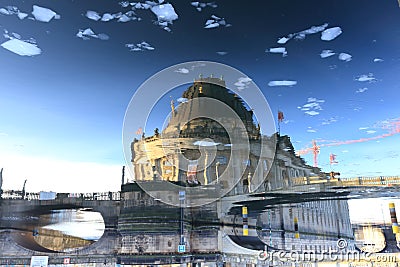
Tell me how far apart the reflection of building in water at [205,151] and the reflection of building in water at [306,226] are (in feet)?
16.0

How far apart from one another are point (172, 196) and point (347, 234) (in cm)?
5465

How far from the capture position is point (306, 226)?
5678 cm

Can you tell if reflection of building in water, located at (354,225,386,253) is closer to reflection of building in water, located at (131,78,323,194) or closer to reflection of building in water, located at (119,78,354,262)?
reflection of building in water, located at (119,78,354,262)

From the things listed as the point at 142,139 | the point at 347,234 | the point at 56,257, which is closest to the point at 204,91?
the point at 142,139

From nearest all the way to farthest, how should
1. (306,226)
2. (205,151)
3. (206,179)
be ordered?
(206,179)
(205,151)
(306,226)

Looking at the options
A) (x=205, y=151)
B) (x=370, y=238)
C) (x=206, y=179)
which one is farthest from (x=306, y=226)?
(x=205, y=151)

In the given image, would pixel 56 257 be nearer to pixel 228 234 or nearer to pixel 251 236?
pixel 228 234

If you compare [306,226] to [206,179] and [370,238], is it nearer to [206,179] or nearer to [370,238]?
[370,238]

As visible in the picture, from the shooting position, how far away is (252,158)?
47.4 metres

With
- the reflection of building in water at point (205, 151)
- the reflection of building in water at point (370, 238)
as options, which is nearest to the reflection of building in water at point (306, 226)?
the reflection of building in water at point (370, 238)

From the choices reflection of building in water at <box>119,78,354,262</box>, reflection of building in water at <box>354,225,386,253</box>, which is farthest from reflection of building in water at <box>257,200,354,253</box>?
reflection of building in water at <box>354,225,386,253</box>

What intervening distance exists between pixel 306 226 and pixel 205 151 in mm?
25618

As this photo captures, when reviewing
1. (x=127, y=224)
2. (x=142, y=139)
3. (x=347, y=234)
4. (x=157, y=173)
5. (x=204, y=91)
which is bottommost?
(x=347, y=234)

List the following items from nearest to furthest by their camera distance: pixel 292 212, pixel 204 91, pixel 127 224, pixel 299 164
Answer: pixel 127 224 → pixel 204 91 → pixel 292 212 → pixel 299 164
